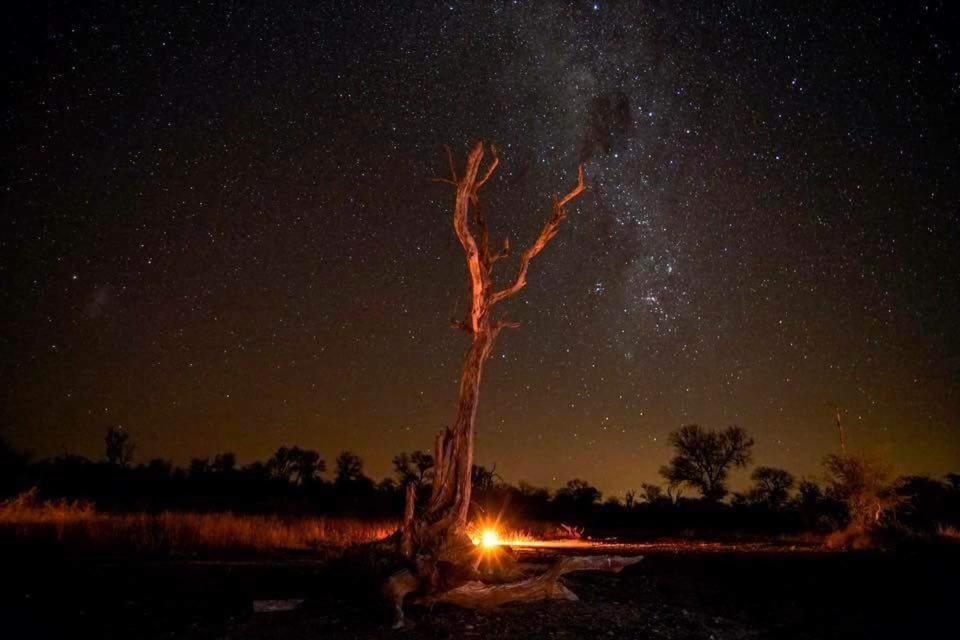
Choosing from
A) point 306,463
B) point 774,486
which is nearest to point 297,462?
point 306,463

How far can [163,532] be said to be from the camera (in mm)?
13531

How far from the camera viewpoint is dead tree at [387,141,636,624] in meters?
8.05

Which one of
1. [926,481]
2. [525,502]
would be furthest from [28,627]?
[926,481]

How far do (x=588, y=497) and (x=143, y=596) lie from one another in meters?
57.3

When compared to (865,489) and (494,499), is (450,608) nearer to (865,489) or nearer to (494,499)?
(865,489)

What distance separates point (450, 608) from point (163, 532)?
8.39 metres

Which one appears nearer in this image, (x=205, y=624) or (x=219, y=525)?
(x=205, y=624)

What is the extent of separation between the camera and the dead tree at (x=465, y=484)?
805cm

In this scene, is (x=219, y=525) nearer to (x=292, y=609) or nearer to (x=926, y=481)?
(x=292, y=609)

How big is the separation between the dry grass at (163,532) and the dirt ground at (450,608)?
5.34 ft

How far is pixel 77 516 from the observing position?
14.6 meters

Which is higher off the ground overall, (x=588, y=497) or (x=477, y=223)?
(x=477, y=223)

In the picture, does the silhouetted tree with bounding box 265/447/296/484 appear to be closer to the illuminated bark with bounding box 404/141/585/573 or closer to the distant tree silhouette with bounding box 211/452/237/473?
the distant tree silhouette with bounding box 211/452/237/473

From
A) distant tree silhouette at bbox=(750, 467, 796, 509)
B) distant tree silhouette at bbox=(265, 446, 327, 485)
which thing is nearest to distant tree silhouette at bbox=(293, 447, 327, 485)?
distant tree silhouette at bbox=(265, 446, 327, 485)
